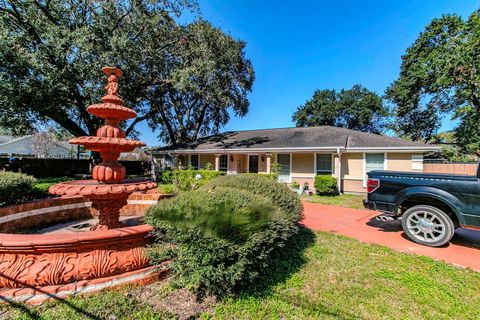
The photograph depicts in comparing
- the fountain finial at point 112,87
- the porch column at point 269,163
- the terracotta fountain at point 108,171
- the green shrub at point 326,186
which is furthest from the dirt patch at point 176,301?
the porch column at point 269,163

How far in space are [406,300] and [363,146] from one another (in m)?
10.9

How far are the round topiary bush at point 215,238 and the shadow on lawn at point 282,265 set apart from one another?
0.22 meters

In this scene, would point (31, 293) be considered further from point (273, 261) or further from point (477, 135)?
point (477, 135)

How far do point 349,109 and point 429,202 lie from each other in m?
33.0

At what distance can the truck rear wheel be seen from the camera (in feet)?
14.7

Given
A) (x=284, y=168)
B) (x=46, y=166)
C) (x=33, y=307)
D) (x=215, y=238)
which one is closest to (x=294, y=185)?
(x=284, y=168)

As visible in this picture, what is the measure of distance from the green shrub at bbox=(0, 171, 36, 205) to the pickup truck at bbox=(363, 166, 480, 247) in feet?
28.4

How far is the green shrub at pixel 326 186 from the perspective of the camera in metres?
11.8

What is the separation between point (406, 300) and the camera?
286 cm

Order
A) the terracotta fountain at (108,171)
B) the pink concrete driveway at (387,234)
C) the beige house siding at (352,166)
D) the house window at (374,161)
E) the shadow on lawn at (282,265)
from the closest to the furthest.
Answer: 1. the shadow on lawn at (282,265)
2. the terracotta fountain at (108,171)
3. the pink concrete driveway at (387,234)
4. the house window at (374,161)
5. the beige house siding at (352,166)

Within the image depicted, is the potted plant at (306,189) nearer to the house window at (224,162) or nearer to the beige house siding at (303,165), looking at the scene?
the beige house siding at (303,165)

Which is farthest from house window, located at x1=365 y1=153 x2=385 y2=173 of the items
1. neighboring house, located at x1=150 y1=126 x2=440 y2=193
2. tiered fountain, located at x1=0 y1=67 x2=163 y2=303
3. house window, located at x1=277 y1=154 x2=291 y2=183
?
tiered fountain, located at x1=0 y1=67 x2=163 y2=303

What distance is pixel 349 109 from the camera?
111ft

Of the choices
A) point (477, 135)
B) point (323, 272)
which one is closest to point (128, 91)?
point (323, 272)
